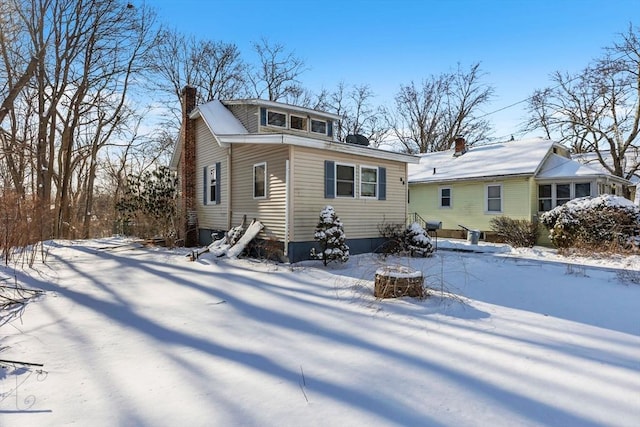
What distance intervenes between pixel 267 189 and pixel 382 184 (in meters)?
3.79

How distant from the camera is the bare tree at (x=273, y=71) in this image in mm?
28950

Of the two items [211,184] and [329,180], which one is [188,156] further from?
[329,180]

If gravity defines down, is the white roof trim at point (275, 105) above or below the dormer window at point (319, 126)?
above

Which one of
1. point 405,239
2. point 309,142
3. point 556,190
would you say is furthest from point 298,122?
point 556,190

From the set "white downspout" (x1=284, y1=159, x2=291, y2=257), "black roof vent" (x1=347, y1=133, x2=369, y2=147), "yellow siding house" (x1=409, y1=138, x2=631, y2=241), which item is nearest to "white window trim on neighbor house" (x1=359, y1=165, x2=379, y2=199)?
"black roof vent" (x1=347, y1=133, x2=369, y2=147)

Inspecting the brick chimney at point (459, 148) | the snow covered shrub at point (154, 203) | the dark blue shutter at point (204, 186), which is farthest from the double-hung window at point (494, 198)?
the snow covered shrub at point (154, 203)

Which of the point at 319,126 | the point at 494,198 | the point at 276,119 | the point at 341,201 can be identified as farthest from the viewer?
the point at 494,198

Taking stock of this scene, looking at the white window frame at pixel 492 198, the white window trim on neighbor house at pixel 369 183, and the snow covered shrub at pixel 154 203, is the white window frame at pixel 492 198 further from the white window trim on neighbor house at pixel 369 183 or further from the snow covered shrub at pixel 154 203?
the snow covered shrub at pixel 154 203

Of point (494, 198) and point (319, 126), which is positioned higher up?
point (319, 126)

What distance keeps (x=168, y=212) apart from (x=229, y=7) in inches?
315

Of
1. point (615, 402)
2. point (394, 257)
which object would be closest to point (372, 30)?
point (394, 257)

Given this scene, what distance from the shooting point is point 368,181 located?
37.2ft

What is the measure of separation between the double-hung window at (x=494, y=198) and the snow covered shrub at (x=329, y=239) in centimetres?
961

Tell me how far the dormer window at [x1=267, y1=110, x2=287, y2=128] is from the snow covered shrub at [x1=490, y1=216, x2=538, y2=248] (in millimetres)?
9583
